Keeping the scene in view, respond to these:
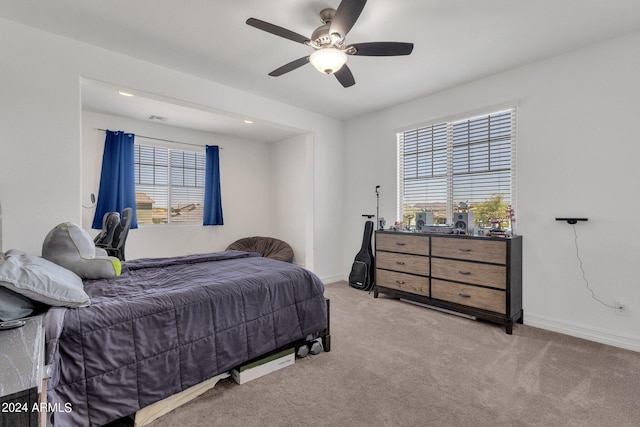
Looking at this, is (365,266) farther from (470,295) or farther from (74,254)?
(74,254)

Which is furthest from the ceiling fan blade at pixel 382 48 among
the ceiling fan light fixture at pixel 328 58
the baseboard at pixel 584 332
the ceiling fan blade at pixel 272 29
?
the baseboard at pixel 584 332

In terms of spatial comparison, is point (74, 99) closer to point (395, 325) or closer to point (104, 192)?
point (104, 192)

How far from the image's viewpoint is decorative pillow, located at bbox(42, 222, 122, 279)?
77.5 inches

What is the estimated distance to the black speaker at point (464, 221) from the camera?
3.28m

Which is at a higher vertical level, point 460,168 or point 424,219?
point 460,168

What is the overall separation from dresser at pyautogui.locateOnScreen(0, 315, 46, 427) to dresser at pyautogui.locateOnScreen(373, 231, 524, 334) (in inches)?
127

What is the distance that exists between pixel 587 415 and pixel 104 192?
544cm

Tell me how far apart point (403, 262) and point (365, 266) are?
72 cm

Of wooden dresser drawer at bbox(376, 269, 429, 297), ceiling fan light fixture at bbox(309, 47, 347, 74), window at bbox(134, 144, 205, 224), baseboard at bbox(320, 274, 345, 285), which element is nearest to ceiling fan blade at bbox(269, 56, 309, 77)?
ceiling fan light fixture at bbox(309, 47, 347, 74)

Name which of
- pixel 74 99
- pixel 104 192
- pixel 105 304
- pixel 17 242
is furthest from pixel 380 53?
pixel 104 192

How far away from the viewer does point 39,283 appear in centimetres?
138

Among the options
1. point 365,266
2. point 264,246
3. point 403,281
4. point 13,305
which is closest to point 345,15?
point 13,305

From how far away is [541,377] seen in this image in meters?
2.08

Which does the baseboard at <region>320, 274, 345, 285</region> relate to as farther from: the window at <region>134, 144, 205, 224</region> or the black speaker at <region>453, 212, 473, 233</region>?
the window at <region>134, 144, 205, 224</region>
